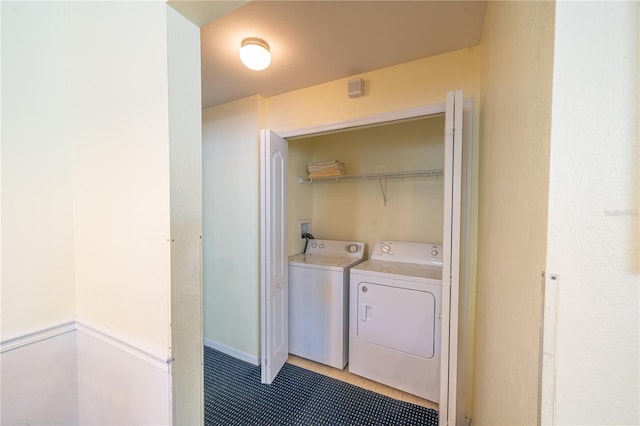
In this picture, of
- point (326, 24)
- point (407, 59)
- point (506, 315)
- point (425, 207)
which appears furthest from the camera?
point (425, 207)

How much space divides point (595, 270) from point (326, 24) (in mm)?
1515

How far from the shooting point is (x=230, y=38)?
57.1 inches

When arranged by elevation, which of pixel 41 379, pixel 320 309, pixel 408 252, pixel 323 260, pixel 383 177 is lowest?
pixel 320 309

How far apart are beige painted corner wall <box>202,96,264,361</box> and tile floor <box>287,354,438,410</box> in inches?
17.1

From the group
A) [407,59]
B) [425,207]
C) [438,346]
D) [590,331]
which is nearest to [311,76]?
[407,59]

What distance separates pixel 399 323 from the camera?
187 cm

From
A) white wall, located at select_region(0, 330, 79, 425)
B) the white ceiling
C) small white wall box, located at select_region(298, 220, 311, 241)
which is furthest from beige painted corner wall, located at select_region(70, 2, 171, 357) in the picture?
small white wall box, located at select_region(298, 220, 311, 241)

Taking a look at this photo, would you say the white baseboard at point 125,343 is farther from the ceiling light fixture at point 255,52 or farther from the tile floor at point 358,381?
the tile floor at point 358,381

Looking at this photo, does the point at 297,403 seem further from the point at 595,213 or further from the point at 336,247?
the point at 595,213

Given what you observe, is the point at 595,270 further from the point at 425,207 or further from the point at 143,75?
the point at 425,207

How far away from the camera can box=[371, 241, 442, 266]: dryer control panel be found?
215 centimetres

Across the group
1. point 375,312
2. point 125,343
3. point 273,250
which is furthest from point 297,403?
point 125,343

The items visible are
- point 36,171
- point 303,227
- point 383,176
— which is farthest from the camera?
point 303,227

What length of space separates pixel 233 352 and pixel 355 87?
2570 mm
